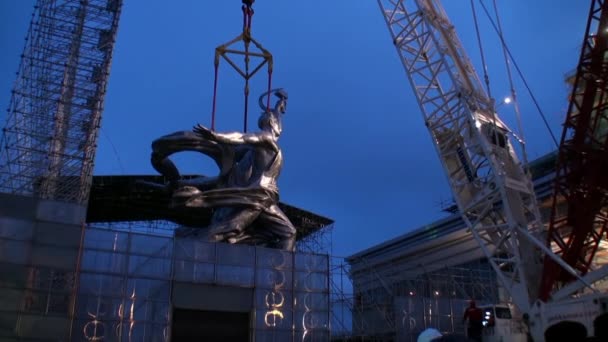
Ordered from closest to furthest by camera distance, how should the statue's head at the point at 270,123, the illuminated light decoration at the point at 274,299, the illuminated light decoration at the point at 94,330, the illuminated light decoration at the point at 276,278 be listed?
1. the illuminated light decoration at the point at 94,330
2. the illuminated light decoration at the point at 274,299
3. the illuminated light decoration at the point at 276,278
4. the statue's head at the point at 270,123

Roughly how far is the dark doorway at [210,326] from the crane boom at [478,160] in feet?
26.1

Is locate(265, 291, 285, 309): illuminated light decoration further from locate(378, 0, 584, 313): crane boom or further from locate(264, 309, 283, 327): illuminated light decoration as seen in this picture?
locate(378, 0, 584, 313): crane boom

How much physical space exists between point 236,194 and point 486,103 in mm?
9344

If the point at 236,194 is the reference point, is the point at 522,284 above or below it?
below

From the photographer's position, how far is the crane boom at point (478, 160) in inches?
773

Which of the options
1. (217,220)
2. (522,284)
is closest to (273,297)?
(217,220)

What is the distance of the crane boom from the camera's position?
773 inches

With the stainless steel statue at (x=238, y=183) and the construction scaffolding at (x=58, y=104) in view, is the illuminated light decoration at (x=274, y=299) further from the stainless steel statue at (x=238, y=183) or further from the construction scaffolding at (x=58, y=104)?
the construction scaffolding at (x=58, y=104)

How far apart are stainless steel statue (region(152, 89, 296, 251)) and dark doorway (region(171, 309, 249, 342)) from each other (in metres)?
2.26

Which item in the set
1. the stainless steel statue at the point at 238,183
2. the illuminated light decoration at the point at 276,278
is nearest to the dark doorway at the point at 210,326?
→ the illuminated light decoration at the point at 276,278

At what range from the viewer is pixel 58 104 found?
25.0m

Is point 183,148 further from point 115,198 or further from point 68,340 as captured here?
point 115,198

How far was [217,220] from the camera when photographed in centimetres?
2044

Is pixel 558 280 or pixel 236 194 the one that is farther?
pixel 236 194
